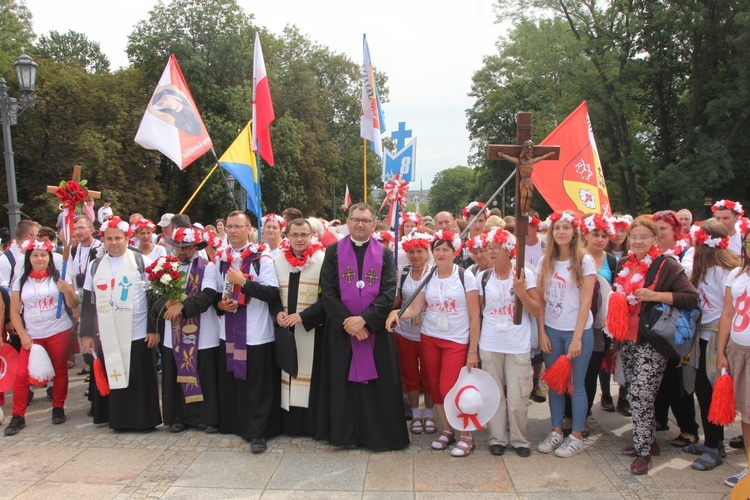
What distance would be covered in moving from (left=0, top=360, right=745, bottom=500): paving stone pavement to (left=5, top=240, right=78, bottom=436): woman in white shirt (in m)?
0.53

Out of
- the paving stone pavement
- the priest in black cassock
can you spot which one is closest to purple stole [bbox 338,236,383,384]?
the priest in black cassock

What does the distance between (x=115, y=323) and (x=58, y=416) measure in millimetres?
1292

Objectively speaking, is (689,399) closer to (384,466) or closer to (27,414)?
(384,466)

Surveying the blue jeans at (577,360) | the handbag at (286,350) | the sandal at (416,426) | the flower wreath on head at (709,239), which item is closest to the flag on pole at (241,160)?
the handbag at (286,350)

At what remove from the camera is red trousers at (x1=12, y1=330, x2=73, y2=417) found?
5676 mm

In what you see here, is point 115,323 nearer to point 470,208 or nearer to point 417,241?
point 417,241

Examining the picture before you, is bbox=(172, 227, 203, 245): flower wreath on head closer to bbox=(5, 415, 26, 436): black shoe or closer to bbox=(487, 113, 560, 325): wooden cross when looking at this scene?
bbox=(5, 415, 26, 436): black shoe

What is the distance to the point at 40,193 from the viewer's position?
26719 millimetres

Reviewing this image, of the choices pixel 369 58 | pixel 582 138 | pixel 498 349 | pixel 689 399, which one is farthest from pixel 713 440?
pixel 369 58

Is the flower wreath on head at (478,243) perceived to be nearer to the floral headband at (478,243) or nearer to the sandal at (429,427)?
the floral headband at (478,243)

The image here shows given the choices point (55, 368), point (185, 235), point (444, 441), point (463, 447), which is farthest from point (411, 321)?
point (55, 368)

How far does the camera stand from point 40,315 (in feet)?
18.9

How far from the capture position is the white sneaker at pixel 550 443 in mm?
4816

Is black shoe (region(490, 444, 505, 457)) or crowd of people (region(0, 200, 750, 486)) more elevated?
crowd of people (region(0, 200, 750, 486))
